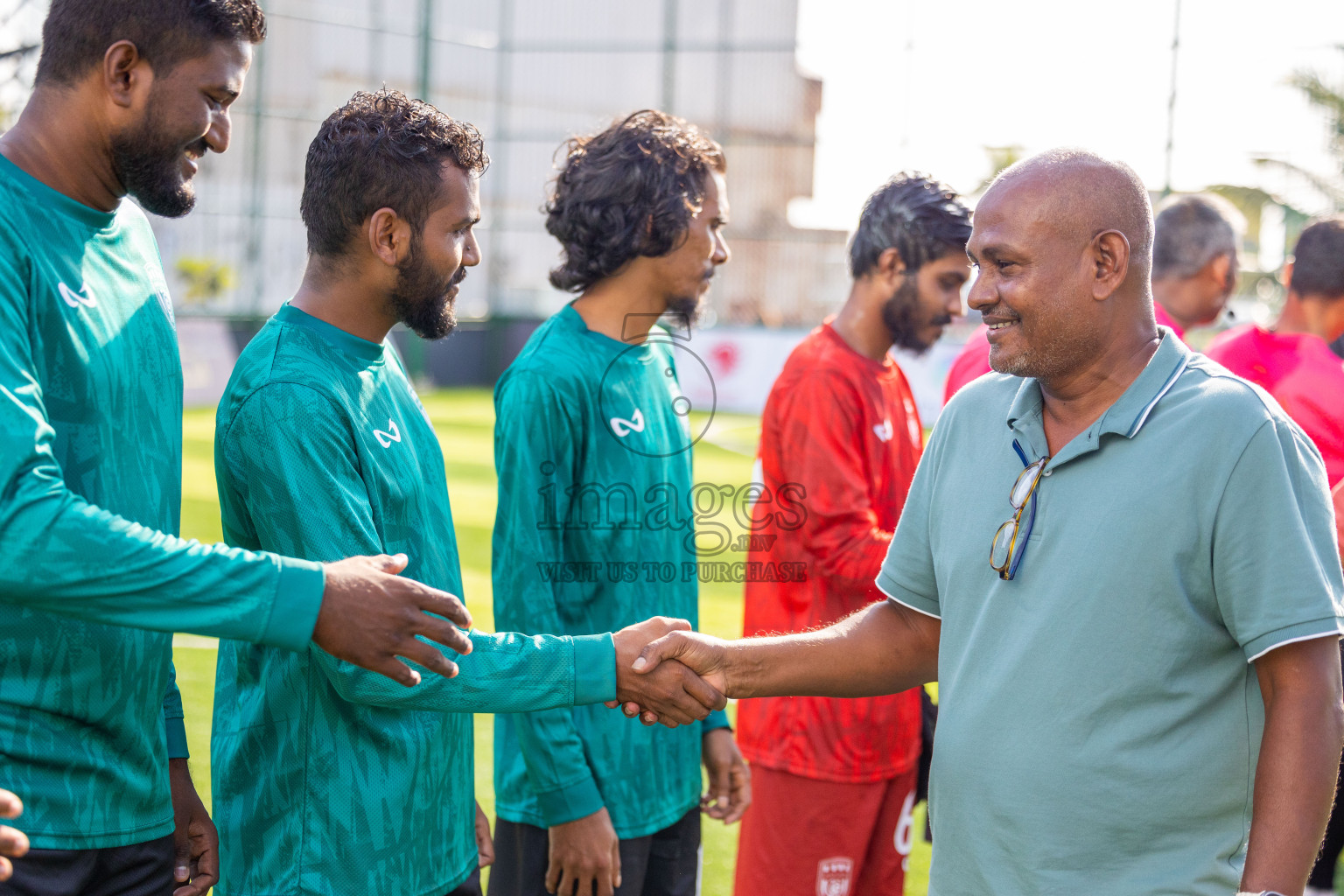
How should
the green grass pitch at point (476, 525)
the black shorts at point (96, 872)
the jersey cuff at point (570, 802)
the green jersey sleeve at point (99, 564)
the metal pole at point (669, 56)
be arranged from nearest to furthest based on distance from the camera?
the green jersey sleeve at point (99, 564) → the black shorts at point (96, 872) → the jersey cuff at point (570, 802) → the green grass pitch at point (476, 525) → the metal pole at point (669, 56)

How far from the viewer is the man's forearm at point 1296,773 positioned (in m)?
1.98

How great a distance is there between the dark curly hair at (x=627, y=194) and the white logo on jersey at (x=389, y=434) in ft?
3.43

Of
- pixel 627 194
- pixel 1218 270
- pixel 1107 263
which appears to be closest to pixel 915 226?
pixel 627 194

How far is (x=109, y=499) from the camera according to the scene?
2.18 metres

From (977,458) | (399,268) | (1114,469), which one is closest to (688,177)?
(399,268)

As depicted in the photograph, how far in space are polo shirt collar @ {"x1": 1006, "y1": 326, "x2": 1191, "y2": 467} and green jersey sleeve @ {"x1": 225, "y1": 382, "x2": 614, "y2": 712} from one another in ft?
3.89

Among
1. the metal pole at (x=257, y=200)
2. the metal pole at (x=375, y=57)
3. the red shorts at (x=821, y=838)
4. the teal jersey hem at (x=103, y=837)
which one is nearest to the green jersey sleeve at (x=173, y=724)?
the teal jersey hem at (x=103, y=837)

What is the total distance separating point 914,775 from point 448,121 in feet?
7.58

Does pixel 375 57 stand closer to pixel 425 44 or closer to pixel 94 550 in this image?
pixel 425 44

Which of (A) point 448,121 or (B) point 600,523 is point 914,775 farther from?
(A) point 448,121

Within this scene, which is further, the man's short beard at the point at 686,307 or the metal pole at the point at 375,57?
the metal pole at the point at 375,57

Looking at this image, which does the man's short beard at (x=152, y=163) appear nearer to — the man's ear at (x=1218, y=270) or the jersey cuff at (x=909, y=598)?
the jersey cuff at (x=909, y=598)

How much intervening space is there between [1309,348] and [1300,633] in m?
3.15

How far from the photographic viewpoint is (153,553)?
191cm
